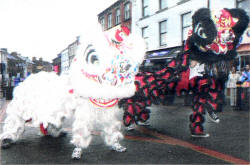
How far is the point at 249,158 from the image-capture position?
10.4 feet

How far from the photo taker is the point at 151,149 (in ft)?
11.9

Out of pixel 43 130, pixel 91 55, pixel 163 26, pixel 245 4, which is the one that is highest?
pixel 163 26

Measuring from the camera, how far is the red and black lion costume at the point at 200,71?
379cm

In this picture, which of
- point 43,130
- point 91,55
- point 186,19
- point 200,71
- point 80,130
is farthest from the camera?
point 186,19

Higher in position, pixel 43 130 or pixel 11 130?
pixel 11 130

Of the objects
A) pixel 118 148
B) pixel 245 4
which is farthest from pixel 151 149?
pixel 245 4

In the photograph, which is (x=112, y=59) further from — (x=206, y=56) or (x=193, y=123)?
(x=193, y=123)

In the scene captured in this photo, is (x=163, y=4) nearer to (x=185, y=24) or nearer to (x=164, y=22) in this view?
(x=164, y=22)

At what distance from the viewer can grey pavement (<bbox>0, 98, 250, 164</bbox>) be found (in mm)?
3191

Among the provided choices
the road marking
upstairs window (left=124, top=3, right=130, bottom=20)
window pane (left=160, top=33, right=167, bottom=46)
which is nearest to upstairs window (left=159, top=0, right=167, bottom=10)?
window pane (left=160, top=33, right=167, bottom=46)

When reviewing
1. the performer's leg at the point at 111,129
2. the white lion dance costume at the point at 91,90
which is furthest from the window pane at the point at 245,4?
the performer's leg at the point at 111,129

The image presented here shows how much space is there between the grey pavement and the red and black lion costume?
424 mm

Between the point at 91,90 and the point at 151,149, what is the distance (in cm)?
134

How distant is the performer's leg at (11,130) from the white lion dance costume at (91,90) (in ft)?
0.05
